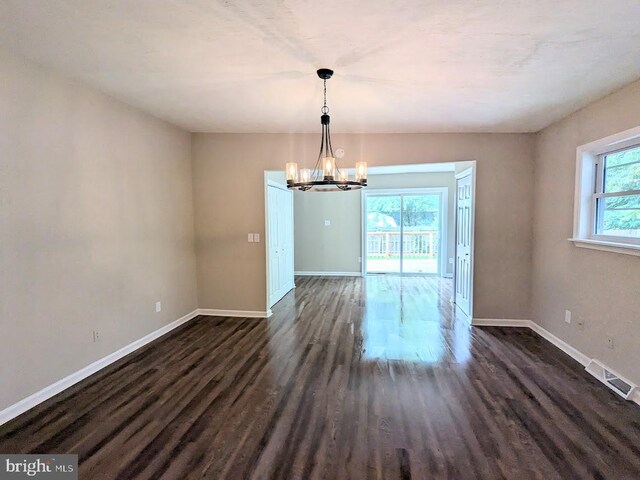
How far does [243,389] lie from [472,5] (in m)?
3.08

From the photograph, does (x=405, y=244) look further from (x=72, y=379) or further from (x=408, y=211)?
(x=72, y=379)

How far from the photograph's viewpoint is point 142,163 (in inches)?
147

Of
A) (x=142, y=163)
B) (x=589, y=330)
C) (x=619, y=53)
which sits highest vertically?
(x=619, y=53)

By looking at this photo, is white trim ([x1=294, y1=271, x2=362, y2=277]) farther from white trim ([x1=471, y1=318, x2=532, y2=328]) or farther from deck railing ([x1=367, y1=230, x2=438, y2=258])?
white trim ([x1=471, y1=318, x2=532, y2=328])

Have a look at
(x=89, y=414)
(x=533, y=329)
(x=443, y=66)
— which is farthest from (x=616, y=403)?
(x=89, y=414)

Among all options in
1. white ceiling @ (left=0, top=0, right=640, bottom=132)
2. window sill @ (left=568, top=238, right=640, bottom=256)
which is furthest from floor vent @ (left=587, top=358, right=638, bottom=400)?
white ceiling @ (left=0, top=0, right=640, bottom=132)

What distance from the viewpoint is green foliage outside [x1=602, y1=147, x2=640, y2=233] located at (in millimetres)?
2812

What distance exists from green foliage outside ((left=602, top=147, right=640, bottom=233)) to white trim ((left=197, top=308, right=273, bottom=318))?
4.09 meters

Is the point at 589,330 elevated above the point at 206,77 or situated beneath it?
situated beneath

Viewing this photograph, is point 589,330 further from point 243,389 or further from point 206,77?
point 206,77

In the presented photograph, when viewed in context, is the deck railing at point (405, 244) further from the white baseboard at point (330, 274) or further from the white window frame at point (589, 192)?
the white window frame at point (589, 192)

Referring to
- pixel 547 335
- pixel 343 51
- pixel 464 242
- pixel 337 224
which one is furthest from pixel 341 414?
pixel 337 224

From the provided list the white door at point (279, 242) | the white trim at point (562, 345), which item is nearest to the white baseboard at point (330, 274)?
the white door at point (279, 242)

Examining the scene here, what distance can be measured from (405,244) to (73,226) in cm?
680
